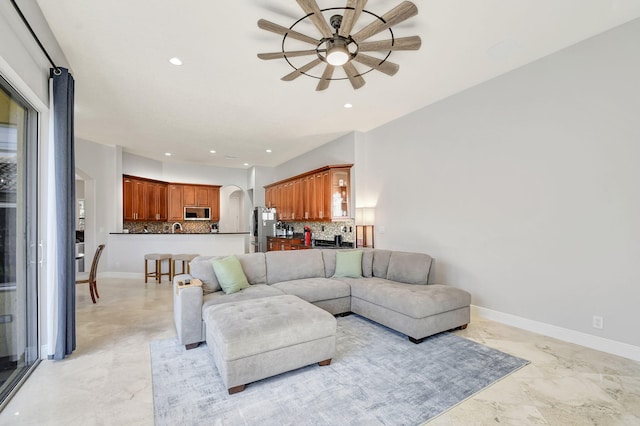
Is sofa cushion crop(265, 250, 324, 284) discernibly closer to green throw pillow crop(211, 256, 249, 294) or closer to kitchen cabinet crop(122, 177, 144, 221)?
green throw pillow crop(211, 256, 249, 294)

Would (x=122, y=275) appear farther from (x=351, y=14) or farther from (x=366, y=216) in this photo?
(x=351, y=14)

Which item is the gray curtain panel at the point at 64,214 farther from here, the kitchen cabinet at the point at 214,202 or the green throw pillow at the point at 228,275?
the kitchen cabinet at the point at 214,202

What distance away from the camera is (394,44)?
8.56 ft

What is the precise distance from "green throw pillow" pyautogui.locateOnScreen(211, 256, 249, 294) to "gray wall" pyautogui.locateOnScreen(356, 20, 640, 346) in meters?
2.95

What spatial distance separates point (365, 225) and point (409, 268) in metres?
1.86

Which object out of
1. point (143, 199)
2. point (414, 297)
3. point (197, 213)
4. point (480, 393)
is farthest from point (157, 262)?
point (480, 393)

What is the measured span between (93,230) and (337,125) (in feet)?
19.9

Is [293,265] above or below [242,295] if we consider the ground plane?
above

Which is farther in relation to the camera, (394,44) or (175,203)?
(175,203)

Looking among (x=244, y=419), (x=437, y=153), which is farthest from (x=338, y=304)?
(x=437, y=153)

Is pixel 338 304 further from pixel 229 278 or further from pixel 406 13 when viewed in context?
pixel 406 13

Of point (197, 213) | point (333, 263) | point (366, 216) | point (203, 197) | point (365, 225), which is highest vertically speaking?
point (203, 197)

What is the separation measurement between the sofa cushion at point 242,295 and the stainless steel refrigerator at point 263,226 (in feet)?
17.8

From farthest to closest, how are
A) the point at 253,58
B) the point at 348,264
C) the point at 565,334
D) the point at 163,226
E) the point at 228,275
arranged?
the point at 163,226
the point at 348,264
the point at 228,275
the point at 253,58
the point at 565,334
